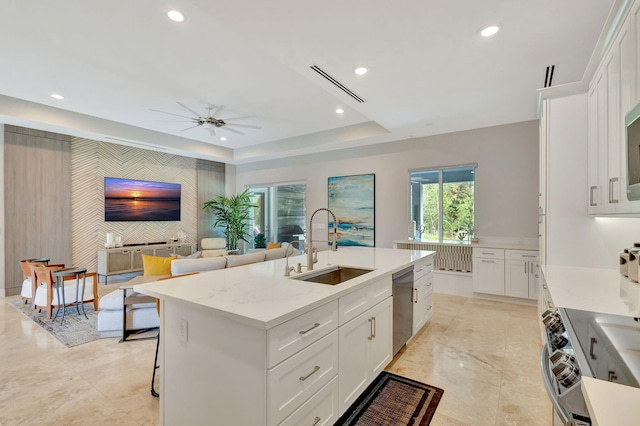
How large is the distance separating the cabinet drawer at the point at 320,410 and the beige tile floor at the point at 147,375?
29.4 inches

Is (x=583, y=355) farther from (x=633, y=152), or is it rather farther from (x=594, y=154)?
(x=594, y=154)

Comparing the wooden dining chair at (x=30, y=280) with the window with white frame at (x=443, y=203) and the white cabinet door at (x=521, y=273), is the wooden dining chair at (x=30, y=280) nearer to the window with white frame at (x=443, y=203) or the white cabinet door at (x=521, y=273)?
the window with white frame at (x=443, y=203)

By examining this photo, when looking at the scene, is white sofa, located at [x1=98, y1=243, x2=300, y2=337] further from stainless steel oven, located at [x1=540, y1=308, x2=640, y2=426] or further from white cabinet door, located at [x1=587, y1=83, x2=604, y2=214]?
white cabinet door, located at [x1=587, y1=83, x2=604, y2=214]

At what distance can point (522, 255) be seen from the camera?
428 cm

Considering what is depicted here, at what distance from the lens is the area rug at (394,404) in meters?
1.91

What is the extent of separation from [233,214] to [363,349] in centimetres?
616

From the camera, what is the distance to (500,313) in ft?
13.1

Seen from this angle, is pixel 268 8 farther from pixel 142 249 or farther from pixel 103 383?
pixel 142 249

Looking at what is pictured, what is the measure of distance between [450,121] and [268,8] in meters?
3.48

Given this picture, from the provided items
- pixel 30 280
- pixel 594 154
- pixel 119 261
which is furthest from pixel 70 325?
pixel 594 154

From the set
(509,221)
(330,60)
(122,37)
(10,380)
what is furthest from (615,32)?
(10,380)

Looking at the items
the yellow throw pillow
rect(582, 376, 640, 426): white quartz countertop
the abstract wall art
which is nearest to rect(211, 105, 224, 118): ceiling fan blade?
the yellow throw pillow

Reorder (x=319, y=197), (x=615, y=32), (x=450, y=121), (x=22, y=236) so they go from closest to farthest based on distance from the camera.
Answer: (x=615, y=32) → (x=450, y=121) → (x=22, y=236) → (x=319, y=197)

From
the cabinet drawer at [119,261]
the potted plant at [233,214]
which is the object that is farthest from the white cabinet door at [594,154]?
the cabinet drawer at [119,261]
